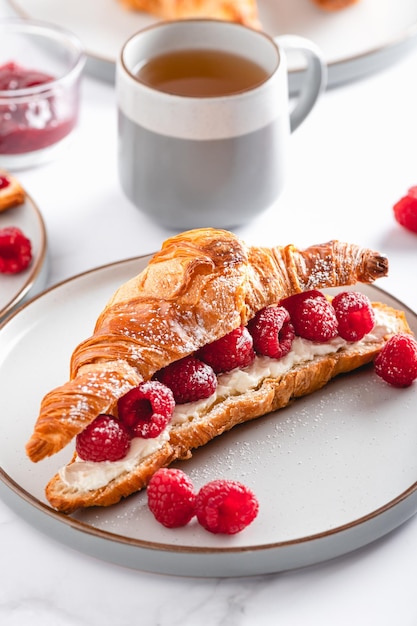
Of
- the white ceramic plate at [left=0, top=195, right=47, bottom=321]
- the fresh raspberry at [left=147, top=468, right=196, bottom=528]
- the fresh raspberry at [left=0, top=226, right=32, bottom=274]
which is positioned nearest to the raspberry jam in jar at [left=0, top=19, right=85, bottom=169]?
the white ceramic plate at [left=0, top=195, right=47, bottom=321]

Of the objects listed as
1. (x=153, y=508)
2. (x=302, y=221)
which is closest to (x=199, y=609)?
(x=153, y=508)

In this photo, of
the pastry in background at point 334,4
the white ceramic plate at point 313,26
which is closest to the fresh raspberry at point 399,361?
the white ceramic plate at point 313,26

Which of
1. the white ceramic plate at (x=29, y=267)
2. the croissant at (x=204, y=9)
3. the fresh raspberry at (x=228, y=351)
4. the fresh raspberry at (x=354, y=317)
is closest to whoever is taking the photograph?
the fresh raspberry at (x=228, y=351)

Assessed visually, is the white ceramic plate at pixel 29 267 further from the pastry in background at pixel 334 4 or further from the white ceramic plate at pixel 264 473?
the pastry in background at pixel 334 4

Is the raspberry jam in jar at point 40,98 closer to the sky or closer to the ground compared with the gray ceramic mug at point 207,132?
closer to the ground

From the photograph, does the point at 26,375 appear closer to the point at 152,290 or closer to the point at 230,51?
the point at 152,290

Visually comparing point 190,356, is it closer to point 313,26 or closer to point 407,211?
point 407,211

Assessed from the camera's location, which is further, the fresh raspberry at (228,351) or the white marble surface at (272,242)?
the fresh raspberry at (228,351)
